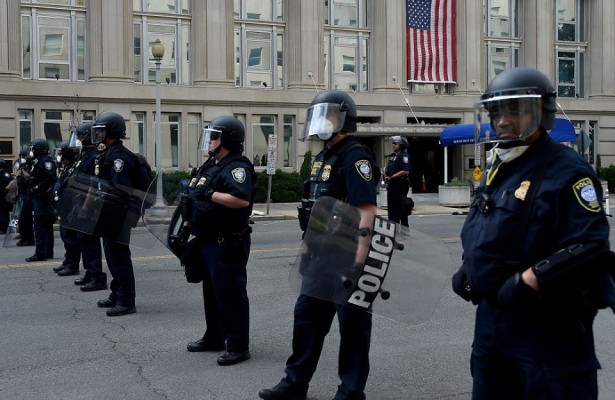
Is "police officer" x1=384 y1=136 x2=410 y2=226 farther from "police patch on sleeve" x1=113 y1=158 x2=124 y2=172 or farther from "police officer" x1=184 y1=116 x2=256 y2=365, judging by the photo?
"police officer" x1=184 y1=116 x2=256 y2=365

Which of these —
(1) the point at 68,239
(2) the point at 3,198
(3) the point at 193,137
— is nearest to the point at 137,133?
(3) the point at 193,137

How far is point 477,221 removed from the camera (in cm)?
338

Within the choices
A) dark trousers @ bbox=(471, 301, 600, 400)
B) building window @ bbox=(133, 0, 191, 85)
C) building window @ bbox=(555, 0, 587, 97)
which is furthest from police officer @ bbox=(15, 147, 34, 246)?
building window @ bbox=(555, 0, 587, 97)

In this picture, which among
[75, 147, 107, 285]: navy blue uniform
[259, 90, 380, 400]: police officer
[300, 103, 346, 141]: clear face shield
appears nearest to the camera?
[259, 90, 380, 400]: police officer

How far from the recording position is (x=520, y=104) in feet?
11.0

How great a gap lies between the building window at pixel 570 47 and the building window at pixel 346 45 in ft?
30.4

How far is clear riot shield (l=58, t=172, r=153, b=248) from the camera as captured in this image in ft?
28.1

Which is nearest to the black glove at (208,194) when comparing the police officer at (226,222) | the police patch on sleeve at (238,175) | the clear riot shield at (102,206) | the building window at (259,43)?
the police officer at (226,222)

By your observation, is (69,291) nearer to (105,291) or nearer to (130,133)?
(105,291)

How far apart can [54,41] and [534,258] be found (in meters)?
26.9

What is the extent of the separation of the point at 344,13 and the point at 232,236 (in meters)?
26.4

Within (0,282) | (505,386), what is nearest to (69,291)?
(0,282)

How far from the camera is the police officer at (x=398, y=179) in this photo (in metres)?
15.8

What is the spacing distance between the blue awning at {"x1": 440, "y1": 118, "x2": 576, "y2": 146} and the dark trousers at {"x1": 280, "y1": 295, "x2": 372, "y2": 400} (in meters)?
22.3
